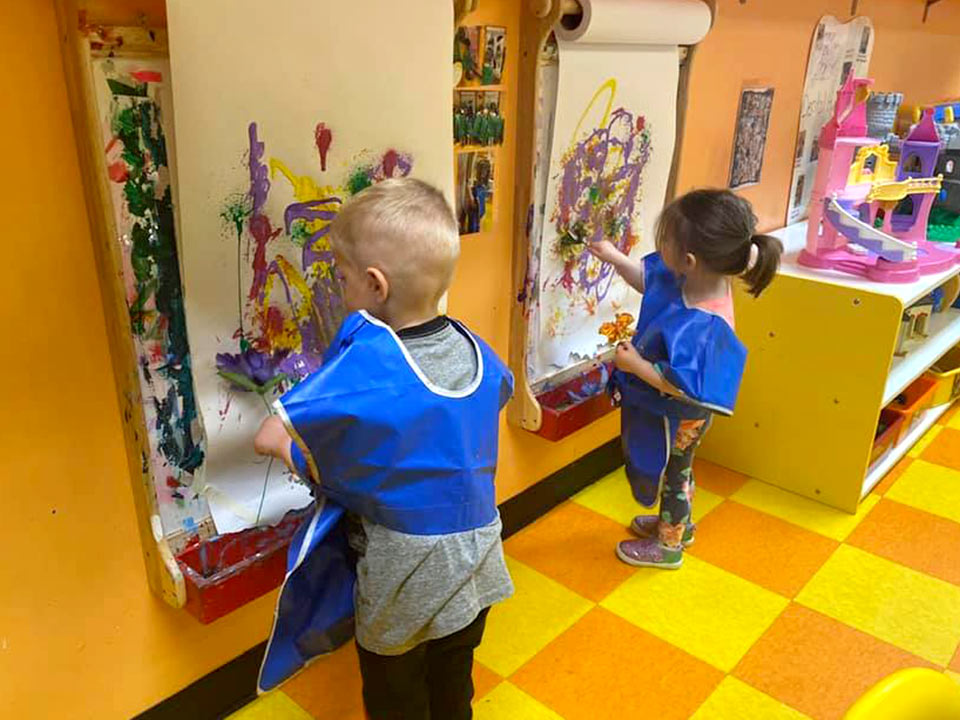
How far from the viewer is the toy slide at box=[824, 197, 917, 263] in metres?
1.96

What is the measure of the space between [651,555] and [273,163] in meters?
1.26

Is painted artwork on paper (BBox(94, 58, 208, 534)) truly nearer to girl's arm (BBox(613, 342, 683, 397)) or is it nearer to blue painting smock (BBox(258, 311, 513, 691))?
blue painting smock (BBox(258, 311, 513, 691))

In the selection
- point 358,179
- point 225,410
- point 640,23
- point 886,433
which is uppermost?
point 640,23

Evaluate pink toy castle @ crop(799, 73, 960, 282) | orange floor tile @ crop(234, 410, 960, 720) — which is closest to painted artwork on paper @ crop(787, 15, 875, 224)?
pink toy castle @ crop(799, 73, 960, 282)

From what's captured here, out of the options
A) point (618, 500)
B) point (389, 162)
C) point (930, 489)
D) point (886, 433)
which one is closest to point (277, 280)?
point (389, 162)

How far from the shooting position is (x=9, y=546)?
1037 millimetres

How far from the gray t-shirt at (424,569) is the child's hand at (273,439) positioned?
0.15 m

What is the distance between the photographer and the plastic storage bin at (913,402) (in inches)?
Result: 89.9

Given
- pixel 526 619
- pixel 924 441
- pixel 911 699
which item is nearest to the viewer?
pixel 911 699

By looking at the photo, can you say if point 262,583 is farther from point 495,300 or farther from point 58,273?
point 495,300

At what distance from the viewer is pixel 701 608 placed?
5.58 feet

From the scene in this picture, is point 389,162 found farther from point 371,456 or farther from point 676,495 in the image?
point 676,495

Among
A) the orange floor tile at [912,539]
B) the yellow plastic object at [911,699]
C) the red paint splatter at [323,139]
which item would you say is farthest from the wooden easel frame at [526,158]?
the yellow plastic object at [911,699]

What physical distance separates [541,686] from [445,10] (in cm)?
119
